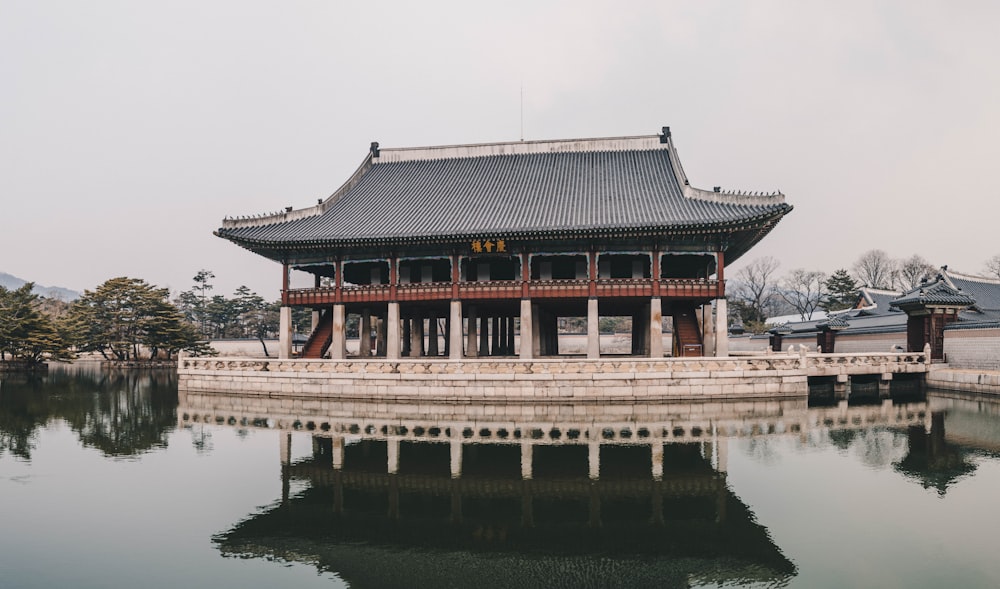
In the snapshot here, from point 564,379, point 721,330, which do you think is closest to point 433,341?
point 564,379

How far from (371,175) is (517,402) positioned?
25.4 metres

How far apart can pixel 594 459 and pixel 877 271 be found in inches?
3755

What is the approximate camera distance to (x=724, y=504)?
11.4 m

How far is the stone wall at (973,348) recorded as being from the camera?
29953 mm

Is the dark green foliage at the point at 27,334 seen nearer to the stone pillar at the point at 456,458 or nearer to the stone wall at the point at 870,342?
the stone pillar at the point at 456,458

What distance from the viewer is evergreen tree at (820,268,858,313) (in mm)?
72250

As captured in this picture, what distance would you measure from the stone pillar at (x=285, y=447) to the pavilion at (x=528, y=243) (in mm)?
13365

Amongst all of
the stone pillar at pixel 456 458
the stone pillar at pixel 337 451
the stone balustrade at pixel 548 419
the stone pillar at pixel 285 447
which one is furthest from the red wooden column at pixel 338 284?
the stone pillar at pixel 456 458

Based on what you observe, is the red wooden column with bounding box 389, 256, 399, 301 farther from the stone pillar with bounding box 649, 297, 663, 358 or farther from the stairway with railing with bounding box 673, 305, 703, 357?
the stairway with railing with bounding box 673, 305, 703, 357

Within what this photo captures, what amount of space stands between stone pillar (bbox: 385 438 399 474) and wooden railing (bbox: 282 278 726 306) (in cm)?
1568

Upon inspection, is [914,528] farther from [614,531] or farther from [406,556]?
[406,556]

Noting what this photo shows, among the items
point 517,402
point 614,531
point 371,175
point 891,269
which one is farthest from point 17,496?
point 891,269

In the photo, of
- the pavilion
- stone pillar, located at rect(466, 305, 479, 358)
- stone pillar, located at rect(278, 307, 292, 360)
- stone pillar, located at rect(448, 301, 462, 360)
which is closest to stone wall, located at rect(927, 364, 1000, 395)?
the pavilion

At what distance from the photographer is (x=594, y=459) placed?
49.9 ft
